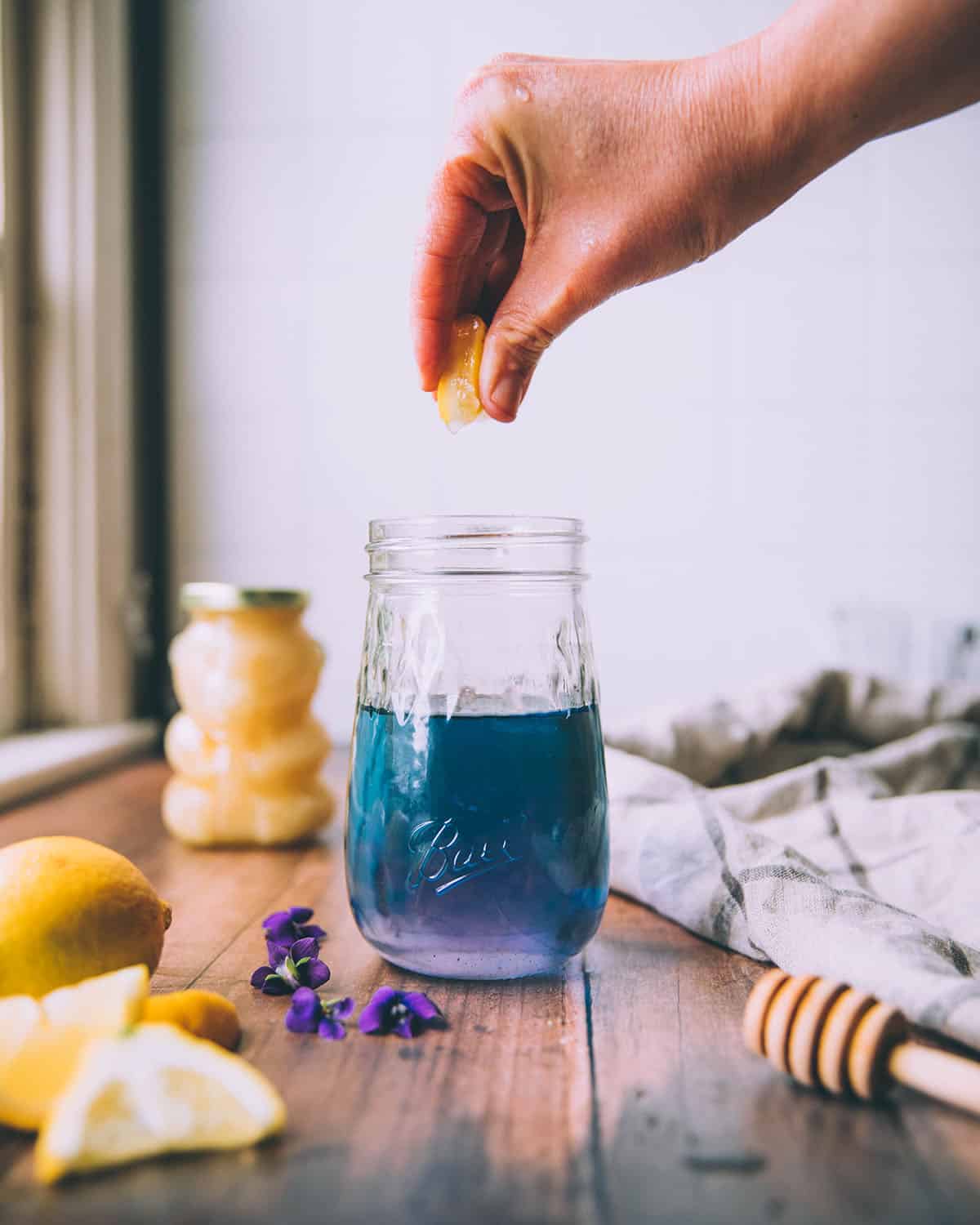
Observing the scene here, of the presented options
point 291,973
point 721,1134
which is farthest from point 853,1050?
point 291,973

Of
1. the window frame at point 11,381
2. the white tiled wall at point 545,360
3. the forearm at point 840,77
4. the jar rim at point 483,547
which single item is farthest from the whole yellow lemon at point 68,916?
the white tiled wall at point 545,360

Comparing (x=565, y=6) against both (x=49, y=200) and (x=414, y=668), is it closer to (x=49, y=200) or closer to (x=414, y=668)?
(x=49, y=200)

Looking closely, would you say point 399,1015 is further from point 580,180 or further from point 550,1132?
point 580,180

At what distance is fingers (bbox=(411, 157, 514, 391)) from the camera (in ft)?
2.21

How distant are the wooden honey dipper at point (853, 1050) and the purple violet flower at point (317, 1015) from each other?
0.21 m

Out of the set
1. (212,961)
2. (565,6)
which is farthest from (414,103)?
(212,961)

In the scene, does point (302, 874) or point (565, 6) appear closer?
point (302, 874)

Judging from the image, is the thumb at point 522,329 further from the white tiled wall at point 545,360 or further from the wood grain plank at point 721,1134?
the white tiled wall at point 545,360

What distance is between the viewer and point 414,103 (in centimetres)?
160

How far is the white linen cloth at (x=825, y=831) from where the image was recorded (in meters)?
0.58

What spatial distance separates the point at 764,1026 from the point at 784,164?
45 centimetres

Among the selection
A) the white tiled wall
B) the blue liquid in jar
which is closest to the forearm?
the blue liquid in jar

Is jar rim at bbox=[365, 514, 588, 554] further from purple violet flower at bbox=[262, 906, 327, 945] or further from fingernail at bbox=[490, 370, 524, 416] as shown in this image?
purple violet flower at bbox=[262, 906, 327, 945]

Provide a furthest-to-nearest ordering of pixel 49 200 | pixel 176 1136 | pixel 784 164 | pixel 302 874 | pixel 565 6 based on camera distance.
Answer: pixel 565 6 < pixel 49 200 < pixel 302 874 < pixel 784 164 < pixel 176 1136
